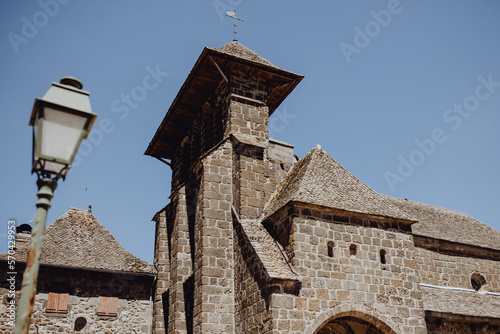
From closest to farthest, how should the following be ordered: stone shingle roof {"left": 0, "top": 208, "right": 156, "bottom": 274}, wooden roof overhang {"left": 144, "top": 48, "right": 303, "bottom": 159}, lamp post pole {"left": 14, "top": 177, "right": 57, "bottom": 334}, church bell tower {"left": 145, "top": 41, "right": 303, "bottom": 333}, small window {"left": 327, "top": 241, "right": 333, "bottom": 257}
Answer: lamp post pole {"left": 14, "top": 177, "right": 57, "bottom": 334}, small window {"left": 327, "top": 241, "right": 333, "bottom": 257}, church bell tower {"left": 145, "top": 41, "right": 303, "bottom": 333}, wooden roof overhang {"left": 144, "top": 48, "right": 303, "bottom": 159}, stone shingle roof {"left": 0, "top": 208, "right": 156, "bottom": 274}

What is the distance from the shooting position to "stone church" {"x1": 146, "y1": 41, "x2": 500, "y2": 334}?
10.9m

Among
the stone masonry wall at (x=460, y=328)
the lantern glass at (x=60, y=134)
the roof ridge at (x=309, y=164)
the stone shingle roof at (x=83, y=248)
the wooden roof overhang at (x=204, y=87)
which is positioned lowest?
the stone masonry wall at (x=460, y=328)

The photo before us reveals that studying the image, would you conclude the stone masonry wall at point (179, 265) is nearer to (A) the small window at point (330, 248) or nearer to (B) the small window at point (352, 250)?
(A) the small window at point (330, 248)

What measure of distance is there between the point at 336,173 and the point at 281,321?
4979 millimetres

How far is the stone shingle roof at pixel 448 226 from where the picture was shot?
55.6 ft

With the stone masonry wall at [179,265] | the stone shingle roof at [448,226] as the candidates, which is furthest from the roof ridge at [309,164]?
the stone masonry wall at [179,265]

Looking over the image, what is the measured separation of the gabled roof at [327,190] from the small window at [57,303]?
26.0ft

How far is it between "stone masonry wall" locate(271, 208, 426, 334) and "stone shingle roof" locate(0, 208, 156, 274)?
7.62 m

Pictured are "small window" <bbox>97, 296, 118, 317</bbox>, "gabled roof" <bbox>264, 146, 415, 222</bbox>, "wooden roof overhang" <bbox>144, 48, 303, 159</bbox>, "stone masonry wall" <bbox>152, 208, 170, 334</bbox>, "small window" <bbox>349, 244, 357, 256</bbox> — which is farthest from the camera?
"small window" <bbox>97, 296, 118, 317</bbox>

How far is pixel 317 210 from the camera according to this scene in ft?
37.7

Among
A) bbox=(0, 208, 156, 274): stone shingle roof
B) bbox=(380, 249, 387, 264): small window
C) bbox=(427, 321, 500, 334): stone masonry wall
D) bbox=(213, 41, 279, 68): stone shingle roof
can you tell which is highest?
bbox=(213, 41, 279, 68): stone shingle roof

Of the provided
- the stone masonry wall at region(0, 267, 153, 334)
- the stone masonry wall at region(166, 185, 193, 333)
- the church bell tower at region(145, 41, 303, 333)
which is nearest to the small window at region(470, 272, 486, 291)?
the church bell tower at region(145, 41, 303, 333)

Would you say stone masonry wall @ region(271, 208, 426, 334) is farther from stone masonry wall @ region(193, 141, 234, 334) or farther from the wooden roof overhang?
the wooden roof overhang

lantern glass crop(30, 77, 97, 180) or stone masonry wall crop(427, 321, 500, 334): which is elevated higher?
lantern glass crop(30, 77, 97, 180)
